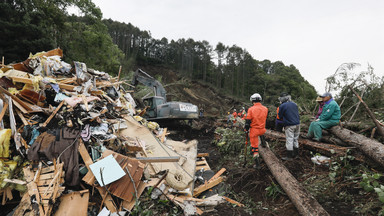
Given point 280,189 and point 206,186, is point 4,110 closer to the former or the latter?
point 206,186

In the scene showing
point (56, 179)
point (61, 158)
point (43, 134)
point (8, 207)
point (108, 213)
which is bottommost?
point (8, 207)

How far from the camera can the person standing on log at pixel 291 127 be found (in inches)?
173

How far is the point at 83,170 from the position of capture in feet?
10.5

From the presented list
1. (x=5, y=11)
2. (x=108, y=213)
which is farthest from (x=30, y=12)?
(x=108, y=213)

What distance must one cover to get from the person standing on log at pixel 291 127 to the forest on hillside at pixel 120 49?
377 cm

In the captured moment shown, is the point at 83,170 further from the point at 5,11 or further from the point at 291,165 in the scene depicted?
the point at 5,11

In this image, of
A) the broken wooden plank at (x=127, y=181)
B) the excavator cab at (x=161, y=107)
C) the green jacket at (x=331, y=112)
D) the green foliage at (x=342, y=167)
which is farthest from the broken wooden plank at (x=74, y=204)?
the excavator cab at (x=161, y=107)

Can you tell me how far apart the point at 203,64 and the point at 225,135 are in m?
38.1

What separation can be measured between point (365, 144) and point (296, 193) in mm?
1702

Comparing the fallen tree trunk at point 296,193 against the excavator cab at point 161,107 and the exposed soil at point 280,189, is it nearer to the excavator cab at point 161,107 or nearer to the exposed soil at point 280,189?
the exposed soil at point 280,189

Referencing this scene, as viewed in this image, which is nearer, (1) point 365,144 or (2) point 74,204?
(2) point 74,204

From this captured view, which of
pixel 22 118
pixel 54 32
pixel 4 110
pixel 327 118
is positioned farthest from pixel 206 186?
pixel 54 32

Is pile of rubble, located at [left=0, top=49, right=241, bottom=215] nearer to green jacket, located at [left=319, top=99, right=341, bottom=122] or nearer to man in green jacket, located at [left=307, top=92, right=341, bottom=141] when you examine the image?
man in green jacket, located at [left=307, top=92, right=341, bottom=141]

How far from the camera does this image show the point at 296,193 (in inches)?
113
